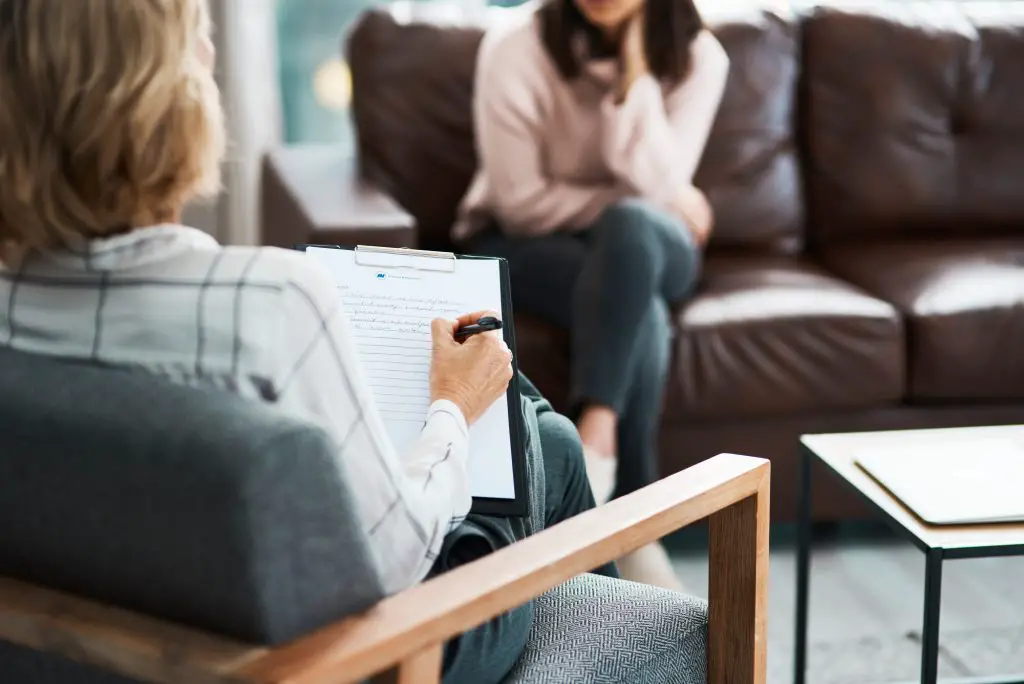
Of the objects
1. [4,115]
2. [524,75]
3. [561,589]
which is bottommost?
[561,589]

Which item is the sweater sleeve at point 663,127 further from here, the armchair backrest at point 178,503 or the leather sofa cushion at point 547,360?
the armchair backrest at point 178,503

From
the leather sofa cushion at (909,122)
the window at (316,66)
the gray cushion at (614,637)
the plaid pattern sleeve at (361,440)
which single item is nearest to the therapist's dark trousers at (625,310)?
the leather sofa cushion at (909,122)

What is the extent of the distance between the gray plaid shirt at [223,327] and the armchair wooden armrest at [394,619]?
0.09 m

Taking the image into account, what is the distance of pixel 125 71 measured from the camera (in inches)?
37.0

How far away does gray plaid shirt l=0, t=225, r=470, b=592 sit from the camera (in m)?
0.96

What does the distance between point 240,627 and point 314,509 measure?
10cm

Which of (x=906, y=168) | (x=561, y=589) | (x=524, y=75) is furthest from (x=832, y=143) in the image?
(x=561, y=589)

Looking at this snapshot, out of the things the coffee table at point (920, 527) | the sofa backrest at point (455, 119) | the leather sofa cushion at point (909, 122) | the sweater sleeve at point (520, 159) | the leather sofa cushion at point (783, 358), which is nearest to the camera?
the coffee table at point (920, 527)

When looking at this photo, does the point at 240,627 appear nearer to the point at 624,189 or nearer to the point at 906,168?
the point at 624,189

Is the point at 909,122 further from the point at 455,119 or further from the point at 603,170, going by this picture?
the point at 455,119

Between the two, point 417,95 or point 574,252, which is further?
point 417,95

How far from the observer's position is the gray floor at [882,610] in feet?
6.45

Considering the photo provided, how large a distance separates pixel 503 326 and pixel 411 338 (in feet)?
0.31

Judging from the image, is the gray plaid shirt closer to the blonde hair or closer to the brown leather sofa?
the blonde hair
